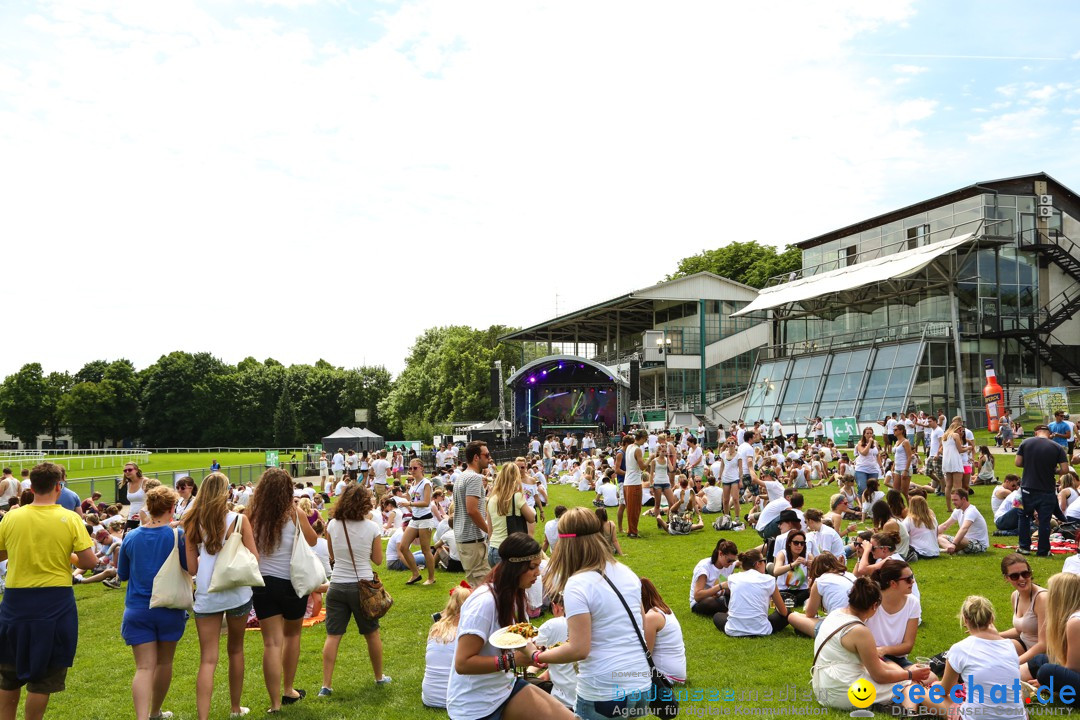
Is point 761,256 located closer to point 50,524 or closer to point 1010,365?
point 1010,365

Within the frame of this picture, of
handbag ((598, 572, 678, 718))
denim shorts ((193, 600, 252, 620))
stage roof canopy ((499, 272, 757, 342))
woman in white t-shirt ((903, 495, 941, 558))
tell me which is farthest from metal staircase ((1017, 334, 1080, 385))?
denim shorts ((193, 600, 252, 620))

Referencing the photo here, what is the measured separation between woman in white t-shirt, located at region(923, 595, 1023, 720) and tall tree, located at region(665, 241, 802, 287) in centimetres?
5060

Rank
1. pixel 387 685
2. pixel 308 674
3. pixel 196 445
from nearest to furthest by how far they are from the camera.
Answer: pixel 387 685
pixel 308 674
pixel 196 445

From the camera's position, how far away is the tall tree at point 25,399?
88500 mm

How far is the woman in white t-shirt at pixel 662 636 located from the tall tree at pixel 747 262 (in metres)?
50.2

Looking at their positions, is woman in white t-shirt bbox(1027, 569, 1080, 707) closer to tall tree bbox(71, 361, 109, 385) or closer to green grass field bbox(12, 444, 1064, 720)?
green grass field bbox(12, 444, 1064, 720)

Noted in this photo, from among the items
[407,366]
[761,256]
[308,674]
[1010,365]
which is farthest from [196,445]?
[308,674]

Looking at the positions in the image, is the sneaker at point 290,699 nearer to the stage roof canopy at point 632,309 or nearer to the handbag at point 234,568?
the handbag at point 234,568

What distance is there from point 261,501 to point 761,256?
2220 inches

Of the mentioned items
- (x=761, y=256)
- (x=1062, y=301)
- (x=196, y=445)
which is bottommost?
(x=196, y=445)

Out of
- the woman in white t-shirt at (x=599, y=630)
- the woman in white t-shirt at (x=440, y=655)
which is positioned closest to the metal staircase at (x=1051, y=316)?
the woman in white t-shirt at (x=440, y=655)

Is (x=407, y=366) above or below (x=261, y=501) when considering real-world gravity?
above

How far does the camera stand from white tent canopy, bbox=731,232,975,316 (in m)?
30.0

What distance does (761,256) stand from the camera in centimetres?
5822
